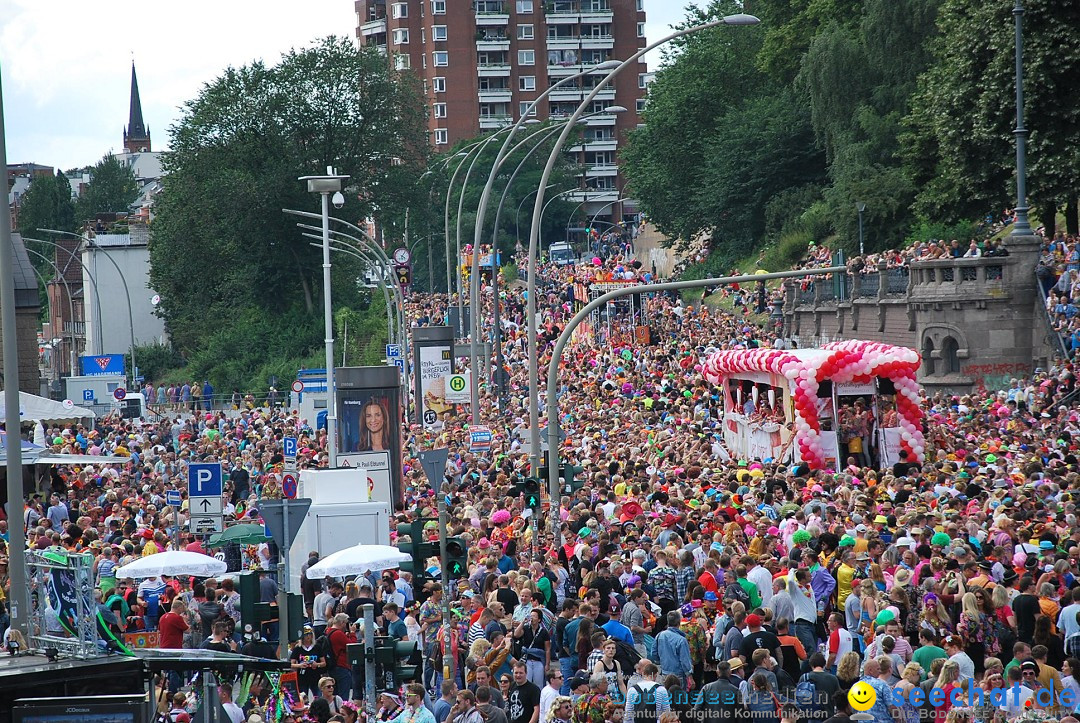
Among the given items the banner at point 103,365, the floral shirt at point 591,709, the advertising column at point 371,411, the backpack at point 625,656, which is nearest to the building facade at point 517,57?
the banner at point 103,365

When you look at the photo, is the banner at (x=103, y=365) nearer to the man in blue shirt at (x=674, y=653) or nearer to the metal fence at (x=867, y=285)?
the metal fence at (x=867, y=285)

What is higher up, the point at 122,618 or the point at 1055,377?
the point at 1055,377

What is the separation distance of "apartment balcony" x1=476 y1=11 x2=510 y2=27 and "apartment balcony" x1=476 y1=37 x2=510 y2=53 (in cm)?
125

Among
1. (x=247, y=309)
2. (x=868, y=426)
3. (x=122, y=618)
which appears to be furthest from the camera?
(x=247, y=309)

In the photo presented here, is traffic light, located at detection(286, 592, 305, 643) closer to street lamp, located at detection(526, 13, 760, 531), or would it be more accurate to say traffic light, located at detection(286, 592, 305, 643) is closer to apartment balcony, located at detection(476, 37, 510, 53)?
Answer: street lamp, located at detection(526, 13, 760, 531)

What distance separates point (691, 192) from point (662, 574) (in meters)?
64.5

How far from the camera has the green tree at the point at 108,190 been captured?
14625 centimetres

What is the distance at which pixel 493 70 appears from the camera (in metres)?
134

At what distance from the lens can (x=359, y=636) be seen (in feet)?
49.7

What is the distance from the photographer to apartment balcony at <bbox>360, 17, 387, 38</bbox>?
136 m

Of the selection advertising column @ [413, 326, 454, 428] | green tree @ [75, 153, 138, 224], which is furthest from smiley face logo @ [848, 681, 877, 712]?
green tree @ [75, 153, 138, 224]

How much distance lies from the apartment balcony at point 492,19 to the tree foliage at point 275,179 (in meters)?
48.7

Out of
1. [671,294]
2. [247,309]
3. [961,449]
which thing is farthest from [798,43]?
[961,449]

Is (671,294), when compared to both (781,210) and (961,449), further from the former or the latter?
(961,449)
